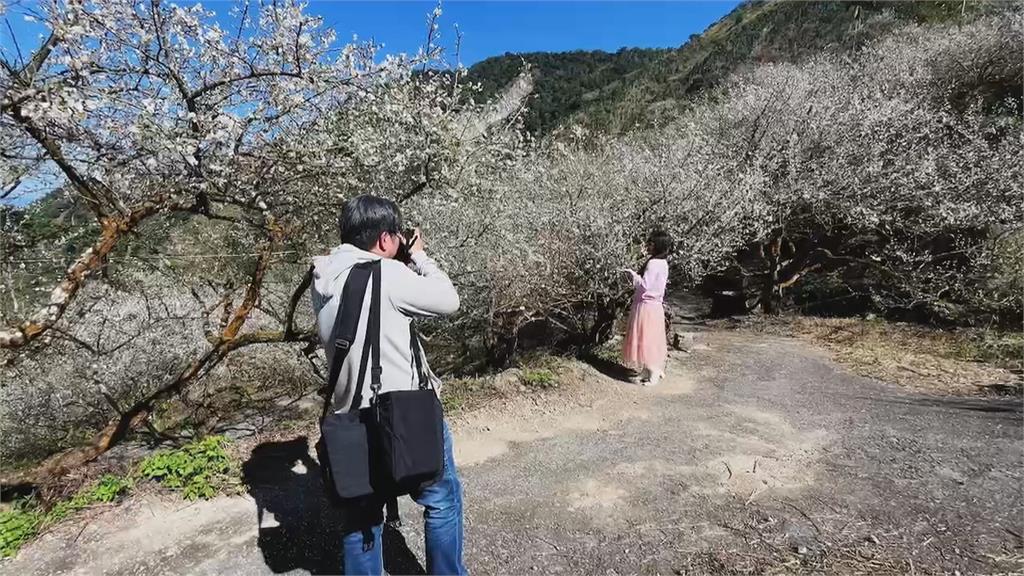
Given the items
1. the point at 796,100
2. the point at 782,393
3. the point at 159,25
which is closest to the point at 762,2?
the point at 796,100

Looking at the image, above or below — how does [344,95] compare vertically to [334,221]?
above

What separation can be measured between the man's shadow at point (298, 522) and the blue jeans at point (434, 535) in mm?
574

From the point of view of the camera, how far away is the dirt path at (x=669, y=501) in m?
2.70

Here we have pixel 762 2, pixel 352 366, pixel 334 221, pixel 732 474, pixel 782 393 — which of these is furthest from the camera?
pixel 762 2

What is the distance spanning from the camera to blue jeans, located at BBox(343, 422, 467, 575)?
207 centimetres

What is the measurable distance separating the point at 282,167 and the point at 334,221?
3.09 feet

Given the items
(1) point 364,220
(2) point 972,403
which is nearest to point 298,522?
(1) point 364,220

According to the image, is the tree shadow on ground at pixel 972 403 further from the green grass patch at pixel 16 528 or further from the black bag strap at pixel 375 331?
the green grass patch at pixel 16 528

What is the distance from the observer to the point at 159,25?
3.26 m

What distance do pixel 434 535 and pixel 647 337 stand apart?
361 cm

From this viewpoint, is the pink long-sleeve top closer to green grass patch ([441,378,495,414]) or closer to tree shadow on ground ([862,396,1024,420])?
green grass patch ([441,378,495,414])

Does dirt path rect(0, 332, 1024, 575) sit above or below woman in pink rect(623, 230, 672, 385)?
below

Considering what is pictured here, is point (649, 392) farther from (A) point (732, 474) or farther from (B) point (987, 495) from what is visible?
(B) point (987, 495)

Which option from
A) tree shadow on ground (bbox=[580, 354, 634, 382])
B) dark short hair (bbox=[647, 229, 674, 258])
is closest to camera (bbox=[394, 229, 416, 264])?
dark short hair (bbox=[647, 229, 674, 258])
